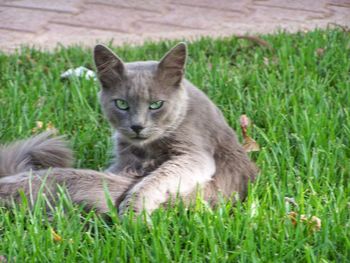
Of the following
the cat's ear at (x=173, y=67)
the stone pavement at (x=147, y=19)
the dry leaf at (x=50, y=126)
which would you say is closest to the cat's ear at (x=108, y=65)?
the cat's ear at (x=173, y=67)

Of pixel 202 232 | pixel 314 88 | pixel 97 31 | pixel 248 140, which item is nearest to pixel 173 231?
pixel 202 232

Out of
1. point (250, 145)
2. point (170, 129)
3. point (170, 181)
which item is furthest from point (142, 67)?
point (250, 145)

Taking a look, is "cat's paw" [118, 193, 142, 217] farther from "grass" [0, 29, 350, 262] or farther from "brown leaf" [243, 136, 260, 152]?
"brown leaf" [243, 136, 260, 152]

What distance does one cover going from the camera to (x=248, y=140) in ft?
14.0

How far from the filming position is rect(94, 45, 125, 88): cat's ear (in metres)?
3.68

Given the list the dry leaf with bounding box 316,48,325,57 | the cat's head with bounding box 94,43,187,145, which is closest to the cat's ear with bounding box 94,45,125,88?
the cat's head with bounding box 94,43,187,145

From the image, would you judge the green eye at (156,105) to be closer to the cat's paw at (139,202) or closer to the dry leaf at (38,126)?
the cat's paw at (139,202)

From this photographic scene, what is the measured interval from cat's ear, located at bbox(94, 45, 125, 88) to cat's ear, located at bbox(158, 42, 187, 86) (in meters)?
0.18

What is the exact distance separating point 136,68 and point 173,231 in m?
0.86

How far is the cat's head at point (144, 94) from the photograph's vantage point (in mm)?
3650

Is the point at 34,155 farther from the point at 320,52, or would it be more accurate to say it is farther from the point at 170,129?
the point at 320,52

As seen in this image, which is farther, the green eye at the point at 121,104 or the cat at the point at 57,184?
the green eye at the point at 121,104

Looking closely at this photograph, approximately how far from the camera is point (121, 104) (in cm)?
370

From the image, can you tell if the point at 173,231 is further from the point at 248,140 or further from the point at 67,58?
the point at 67,58
